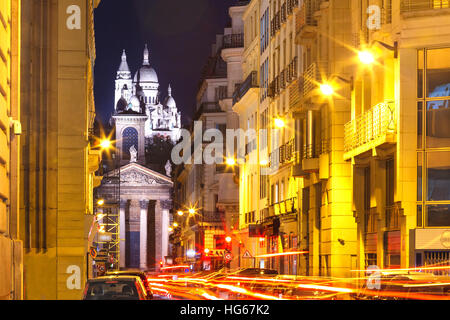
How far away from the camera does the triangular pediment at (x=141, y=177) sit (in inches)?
7151

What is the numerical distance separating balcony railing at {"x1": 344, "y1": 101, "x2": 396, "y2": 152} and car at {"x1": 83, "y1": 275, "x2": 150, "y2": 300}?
478 inches

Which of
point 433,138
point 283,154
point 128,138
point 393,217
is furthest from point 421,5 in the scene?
point 128,138

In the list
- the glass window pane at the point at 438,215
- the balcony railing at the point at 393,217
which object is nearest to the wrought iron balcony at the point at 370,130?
the balcony railing at the point at 393,217

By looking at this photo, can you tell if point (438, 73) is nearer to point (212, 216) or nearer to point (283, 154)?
point (283, 154)

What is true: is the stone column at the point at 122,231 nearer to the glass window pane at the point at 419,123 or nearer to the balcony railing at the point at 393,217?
the balcony railing at the point at 393,217

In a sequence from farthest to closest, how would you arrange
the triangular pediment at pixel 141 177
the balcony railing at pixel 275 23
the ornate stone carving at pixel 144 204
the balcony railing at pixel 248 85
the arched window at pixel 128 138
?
the arched window at pixel 128 138 < the ornate stone carving at pixel 144 204 < the triangular pediment at pixel 141 177 < the balcony railing at pixel 248 85 < the balcony railing at pixel 275 23

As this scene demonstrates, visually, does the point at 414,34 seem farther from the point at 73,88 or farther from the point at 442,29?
the point at 73,88

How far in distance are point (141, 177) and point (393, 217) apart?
15319cm

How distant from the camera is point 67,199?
37344 mm

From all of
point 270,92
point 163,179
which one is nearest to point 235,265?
point 270,92

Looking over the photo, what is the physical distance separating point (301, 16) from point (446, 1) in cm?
1449

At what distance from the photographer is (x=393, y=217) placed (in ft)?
106

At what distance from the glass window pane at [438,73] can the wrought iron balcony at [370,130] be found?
56.8 inches

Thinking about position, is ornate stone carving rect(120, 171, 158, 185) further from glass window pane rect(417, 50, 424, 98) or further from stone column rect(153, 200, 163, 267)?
glass window pane rect(417, 50, 424, 98)
